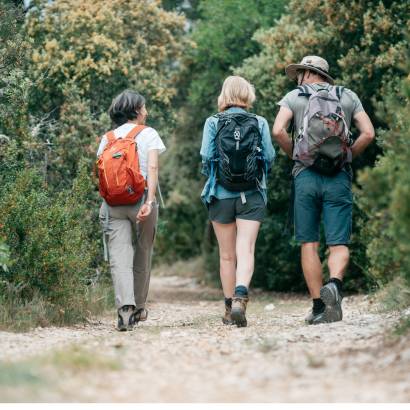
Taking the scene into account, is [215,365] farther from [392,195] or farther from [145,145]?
[145,145]

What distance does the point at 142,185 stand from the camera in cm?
791

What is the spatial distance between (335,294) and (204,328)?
48.0 inches

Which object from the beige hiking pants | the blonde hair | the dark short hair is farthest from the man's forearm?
the dark short hair

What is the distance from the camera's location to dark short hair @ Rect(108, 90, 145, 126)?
8.23 m

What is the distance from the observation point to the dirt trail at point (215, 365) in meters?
4.42

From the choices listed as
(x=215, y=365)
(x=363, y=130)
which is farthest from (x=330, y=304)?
(x=215, y=365)

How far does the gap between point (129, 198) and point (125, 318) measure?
108cm

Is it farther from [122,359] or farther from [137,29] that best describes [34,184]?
[137,29]

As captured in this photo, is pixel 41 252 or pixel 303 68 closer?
pixel 303 68

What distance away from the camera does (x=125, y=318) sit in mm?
7930

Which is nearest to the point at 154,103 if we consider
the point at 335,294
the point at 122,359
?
the point at 335,294

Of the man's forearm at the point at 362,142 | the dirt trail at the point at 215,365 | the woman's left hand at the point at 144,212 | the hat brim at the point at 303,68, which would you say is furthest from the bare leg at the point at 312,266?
the hat brim at the point at 303,68

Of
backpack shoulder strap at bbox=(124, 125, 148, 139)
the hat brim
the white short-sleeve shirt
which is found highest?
the hat brim

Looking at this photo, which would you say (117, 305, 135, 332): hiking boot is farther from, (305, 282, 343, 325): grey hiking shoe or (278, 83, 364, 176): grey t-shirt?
(278, 83, 364, 176): grey t-shirt
